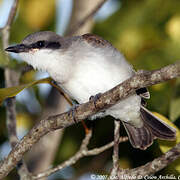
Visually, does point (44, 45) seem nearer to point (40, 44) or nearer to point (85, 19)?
point (40, 44)

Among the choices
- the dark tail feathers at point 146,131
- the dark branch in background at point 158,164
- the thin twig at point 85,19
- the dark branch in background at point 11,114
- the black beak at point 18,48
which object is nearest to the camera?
the dark branch in background at point 158,164

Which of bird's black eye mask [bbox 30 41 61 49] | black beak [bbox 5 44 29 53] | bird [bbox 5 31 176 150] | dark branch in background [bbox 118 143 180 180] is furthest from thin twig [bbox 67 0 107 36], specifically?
dark branch in background [bbox 118 143 180 180]

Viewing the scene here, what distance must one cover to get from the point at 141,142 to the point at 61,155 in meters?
1.40

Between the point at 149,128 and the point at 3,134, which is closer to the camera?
the point at 149,128

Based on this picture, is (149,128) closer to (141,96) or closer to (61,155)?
(141,96)

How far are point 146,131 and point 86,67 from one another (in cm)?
123

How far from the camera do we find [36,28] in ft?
19.5

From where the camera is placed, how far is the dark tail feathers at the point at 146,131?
4.44 metres

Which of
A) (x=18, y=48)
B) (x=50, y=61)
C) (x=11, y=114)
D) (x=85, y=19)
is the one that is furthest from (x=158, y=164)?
(x=85, y=19)

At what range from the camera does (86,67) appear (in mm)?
4113

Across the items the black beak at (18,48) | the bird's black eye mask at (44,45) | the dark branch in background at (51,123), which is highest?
the black beak at (18,48)

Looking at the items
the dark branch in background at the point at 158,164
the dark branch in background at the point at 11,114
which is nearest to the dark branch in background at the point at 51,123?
the dark branch in background at the point at 158,164

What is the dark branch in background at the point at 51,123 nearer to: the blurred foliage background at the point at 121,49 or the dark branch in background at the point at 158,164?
the dark branch in background at the point at 158,164

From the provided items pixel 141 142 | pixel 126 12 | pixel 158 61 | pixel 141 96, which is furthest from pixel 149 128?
pixel 126 12
